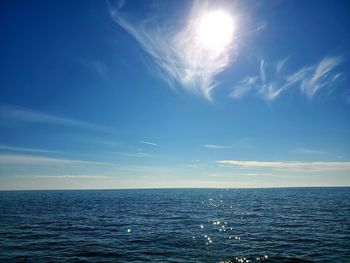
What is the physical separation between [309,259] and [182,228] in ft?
64.3

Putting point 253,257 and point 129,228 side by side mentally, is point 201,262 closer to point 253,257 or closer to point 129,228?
point 253,257

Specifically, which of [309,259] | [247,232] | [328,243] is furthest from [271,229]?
[309,259]

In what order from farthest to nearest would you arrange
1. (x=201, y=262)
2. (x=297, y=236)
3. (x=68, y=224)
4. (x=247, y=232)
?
(x=68, y=224) → (x=247, y=232) → (x=297, y=236) → (x=201, y=262)

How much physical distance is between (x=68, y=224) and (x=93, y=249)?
1936 centimetres

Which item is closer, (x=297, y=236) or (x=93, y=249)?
(x=93, y=249)

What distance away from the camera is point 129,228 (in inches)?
1681

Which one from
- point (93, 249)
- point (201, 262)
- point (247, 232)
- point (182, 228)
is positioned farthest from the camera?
point (182, 228)

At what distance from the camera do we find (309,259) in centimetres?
2567

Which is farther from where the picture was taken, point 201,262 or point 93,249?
point 93,249

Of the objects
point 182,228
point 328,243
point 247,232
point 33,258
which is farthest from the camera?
point 182,228

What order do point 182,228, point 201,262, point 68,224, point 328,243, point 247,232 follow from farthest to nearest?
1. point 68,224
2. point 182,228
3. point 247,232
4. point 328,243
5. point 201,262

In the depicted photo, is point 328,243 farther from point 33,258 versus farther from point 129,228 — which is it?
point 33,258

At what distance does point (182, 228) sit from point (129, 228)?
7.56 m

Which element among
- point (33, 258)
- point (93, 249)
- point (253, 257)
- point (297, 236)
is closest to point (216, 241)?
point (253, 257)
